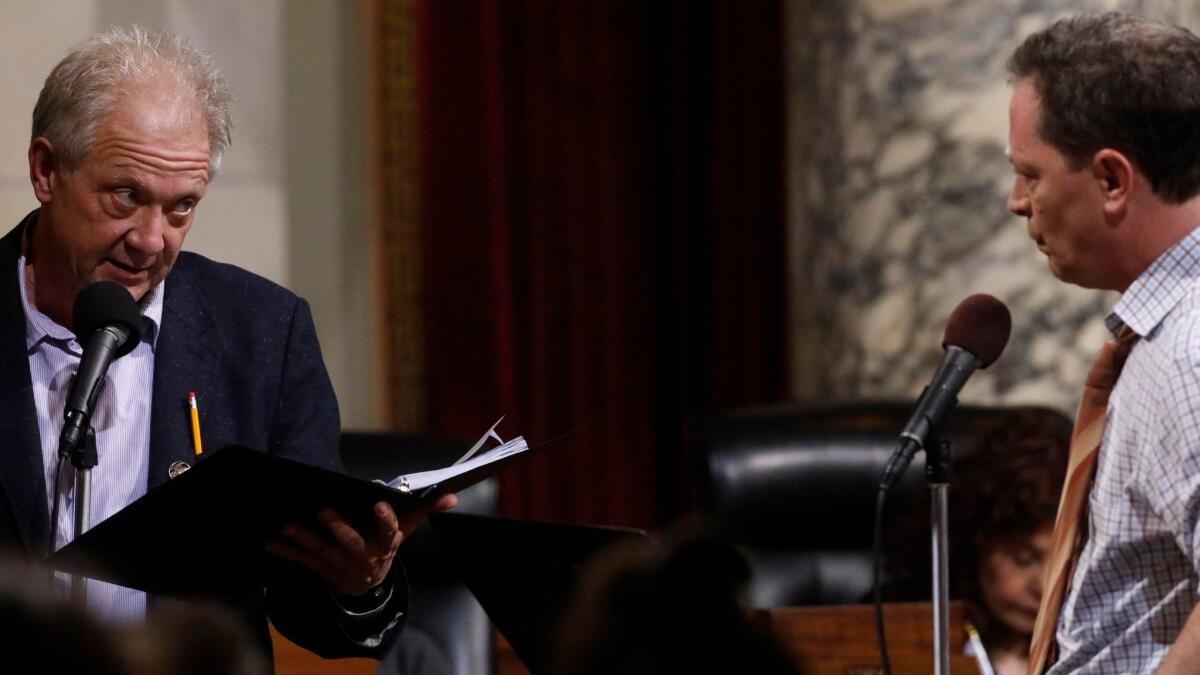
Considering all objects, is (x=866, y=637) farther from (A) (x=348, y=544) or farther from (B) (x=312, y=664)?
(A) (x=348, y=544)

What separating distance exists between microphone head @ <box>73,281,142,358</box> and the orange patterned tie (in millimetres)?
1121

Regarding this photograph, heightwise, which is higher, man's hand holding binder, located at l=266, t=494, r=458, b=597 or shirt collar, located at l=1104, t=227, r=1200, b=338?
shirt collar, located at l=1104, t=227, r=1200, b=338

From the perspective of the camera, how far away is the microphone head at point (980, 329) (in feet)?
6.66

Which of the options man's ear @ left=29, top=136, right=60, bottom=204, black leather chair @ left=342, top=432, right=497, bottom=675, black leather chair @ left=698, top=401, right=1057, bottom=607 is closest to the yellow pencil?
man's ear @ left=29, top=136, right=60, bottom=204

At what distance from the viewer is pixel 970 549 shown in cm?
324

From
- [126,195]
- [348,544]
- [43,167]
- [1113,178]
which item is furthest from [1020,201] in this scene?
[43,167]

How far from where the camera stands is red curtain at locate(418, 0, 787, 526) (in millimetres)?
4070

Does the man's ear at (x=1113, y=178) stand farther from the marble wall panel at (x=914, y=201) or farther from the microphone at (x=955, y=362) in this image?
the marble wall panel at (x=914, y=201)

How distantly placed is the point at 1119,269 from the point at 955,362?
0.24 m

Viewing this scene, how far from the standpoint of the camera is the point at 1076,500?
75.8 inches

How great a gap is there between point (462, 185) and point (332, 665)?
1622 mm

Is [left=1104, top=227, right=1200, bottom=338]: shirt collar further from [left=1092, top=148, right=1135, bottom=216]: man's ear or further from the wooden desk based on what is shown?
the wooden desk

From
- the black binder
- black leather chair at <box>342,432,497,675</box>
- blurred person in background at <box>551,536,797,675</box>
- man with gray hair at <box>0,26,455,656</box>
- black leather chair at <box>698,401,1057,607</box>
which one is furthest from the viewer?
black leather chair at <box>698,401,1057,607</box>

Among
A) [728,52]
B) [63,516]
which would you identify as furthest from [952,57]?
[63,516]
